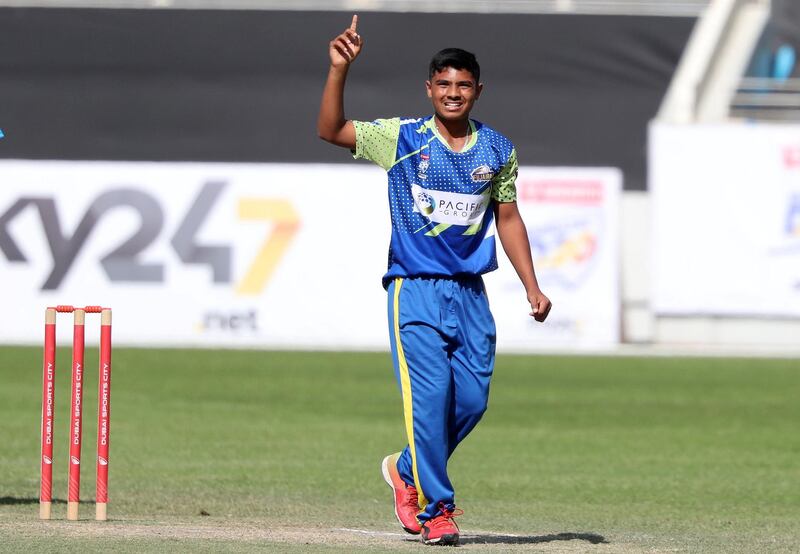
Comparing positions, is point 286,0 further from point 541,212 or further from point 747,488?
point 747,488

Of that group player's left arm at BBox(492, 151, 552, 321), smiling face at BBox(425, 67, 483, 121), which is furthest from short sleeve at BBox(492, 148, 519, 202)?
smiling face at BBox(425, 67, 483, 121)

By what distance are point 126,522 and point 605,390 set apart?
1025 centimetres

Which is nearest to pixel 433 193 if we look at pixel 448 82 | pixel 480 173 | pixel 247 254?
pixel 480 173

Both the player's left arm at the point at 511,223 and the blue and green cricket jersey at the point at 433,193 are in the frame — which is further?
the player's left arm at the point at 511,223

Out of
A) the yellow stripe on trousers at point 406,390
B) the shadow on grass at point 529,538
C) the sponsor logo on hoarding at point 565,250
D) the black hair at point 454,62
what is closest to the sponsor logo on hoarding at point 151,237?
the sponsor logo on hoarding at point 565,250

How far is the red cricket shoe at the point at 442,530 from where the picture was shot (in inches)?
271

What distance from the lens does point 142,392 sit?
16359mm

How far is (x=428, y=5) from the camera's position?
2766 centimetres

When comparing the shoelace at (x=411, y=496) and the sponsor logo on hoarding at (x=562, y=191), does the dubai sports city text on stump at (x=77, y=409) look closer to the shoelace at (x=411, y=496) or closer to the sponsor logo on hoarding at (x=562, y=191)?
the shoelace at (x=411, y=496)

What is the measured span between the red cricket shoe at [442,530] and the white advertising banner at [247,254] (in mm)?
14431

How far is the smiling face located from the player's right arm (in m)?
0.37

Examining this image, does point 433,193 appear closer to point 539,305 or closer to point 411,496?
point 539,305

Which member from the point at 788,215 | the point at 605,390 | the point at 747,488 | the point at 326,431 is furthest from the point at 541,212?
the point at 747,488

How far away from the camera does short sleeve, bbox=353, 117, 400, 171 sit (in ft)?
22.7
